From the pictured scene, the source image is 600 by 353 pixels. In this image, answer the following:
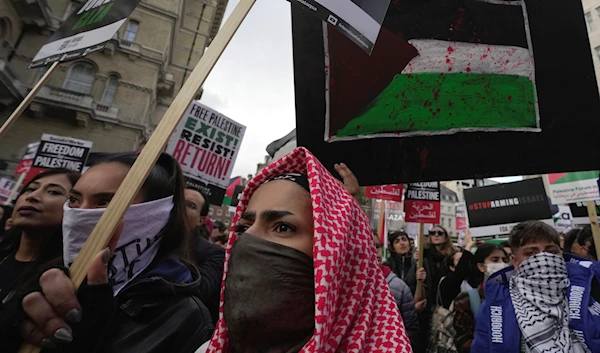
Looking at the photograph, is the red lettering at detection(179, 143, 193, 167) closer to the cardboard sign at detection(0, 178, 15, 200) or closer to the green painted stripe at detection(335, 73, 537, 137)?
the green painted stripe at detection(335, 73, 537, 137)

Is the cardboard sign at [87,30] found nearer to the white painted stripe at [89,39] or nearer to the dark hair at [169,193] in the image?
the white painted stripe at [89,39]

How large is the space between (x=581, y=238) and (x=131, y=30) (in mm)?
27008

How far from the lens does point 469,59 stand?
1.98 meters

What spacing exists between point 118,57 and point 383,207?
21.4 metres

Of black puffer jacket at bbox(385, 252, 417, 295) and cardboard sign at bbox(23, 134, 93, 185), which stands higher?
cardboard sign at bbox(23, 134, 93, 185)

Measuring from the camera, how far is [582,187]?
5.18 meters

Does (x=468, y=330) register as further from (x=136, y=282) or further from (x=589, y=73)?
(x=136, y=282)

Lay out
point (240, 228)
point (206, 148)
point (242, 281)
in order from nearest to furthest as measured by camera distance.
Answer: point (242, 281)
point (240, 228)
point (206, 148)

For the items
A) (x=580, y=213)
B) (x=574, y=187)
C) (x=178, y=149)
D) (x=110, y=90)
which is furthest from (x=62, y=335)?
(x=110, y=90)

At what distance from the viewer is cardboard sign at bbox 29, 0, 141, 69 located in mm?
1836

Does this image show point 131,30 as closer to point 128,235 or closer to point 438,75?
point 438,75

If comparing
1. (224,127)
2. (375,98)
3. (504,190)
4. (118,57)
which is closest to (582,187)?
(504,190)

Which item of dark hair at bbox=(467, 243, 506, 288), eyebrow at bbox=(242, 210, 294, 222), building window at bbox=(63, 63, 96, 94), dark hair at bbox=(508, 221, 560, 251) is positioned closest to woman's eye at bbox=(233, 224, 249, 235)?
eyebrow at bbox=(242, 210, 294, 222)

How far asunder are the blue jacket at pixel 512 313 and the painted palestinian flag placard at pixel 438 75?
4.04 feet
